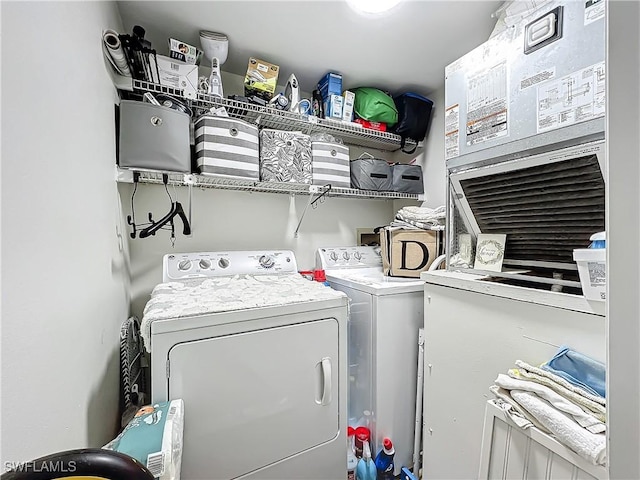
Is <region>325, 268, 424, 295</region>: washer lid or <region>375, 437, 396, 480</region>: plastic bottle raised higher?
<region>325, 268, 424, 295</region>: washer lid

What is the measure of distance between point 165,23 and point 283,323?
180 cm

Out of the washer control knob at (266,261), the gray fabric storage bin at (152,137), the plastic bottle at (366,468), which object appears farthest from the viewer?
the washer control knob at (266,261)

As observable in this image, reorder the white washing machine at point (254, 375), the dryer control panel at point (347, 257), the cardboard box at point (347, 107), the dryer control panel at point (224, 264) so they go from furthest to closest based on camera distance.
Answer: the dryer control panel at point (347, 257), the cardboard box at point (347, 107), the dryer control panel at point (224, 264), the white washing machine at point (254, 375)

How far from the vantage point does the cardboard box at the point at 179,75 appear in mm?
1472

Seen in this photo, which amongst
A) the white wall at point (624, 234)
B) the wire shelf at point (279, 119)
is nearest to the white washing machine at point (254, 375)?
the white wall at point (624, 234)

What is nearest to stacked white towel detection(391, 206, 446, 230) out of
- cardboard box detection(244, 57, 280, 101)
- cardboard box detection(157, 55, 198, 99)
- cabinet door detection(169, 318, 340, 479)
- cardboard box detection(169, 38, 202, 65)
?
cabinet door detection(169, 318, 340, 479)

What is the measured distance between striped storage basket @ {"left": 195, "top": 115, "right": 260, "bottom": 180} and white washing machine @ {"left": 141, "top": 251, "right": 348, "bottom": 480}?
26.7 inches

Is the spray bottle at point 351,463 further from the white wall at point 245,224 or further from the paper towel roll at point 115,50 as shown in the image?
the paper towel roll at point 115,50

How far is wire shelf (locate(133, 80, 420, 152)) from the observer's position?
1.55 m

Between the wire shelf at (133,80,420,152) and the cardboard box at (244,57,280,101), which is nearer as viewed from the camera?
the wire shelf at (133,80,420,152)

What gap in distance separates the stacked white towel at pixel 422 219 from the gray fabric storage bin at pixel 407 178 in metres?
0.39

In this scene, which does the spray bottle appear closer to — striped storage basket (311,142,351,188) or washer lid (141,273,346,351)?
washer lid (141,273,346,351)

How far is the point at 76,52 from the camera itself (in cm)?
86

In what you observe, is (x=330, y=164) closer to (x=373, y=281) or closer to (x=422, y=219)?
(x=422, y=219)
